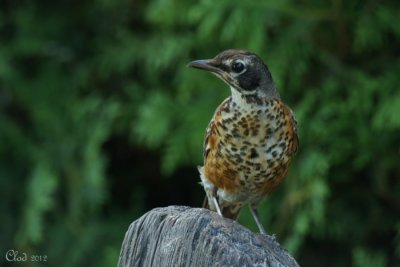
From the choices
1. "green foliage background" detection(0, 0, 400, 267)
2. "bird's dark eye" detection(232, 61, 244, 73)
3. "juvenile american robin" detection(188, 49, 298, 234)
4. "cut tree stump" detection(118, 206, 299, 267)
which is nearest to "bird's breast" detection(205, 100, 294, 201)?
"juvenile american robin" detection(188, 49, 298, 234)

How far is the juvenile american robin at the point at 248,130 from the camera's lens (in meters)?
Answer: 3.77

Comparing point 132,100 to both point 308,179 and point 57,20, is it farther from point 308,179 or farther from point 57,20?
point 308,179

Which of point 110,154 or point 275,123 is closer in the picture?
point 275,123

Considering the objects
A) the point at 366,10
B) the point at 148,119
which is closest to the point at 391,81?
the point at 366,10

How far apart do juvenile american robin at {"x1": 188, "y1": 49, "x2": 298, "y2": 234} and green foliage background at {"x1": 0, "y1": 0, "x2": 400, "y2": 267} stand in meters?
0.60

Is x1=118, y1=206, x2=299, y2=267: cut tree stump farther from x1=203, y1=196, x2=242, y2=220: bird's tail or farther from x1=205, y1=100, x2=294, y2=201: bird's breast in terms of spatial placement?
x1=203, y1=196, x2=242, y2=220: bird's tail

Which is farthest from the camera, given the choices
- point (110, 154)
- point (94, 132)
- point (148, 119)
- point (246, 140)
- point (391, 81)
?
point (110, 154)

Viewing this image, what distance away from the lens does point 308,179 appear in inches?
185

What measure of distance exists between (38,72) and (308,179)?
7.86ft

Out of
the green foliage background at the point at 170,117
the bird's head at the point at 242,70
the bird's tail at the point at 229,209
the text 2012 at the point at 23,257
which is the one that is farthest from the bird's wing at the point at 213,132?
the text 2012 at the point at 23,257

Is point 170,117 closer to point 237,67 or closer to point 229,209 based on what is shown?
point 229,209

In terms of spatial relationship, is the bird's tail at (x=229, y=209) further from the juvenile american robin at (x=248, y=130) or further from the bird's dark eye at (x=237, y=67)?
the bird's dark eye at (x=237, y=67)

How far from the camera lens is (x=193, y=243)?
2.61 meters

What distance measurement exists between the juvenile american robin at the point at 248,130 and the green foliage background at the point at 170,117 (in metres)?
0.60
